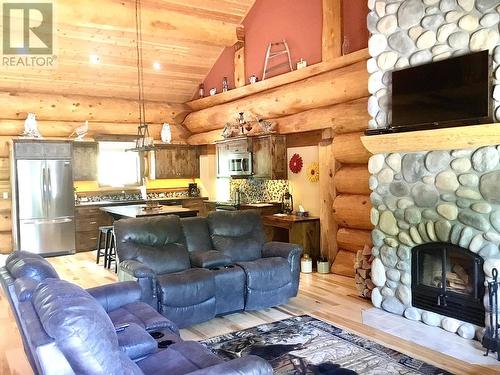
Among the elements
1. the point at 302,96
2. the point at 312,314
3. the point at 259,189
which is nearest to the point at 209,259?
the point at 312,314

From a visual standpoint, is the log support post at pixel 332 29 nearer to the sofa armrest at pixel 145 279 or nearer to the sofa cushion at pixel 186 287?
the sofa cushion at pixel 186 287

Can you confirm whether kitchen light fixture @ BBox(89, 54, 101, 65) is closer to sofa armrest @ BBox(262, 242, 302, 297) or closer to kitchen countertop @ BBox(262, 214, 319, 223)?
kitchen countertop @ BBox(262, 214, 319, 223)

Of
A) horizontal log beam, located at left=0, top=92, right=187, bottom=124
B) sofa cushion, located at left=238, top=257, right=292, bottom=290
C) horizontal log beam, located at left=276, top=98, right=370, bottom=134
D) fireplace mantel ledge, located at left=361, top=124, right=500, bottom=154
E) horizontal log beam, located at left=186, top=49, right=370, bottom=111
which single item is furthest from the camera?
horizontal log beam, located at left=0, top=92, right=187, bottom=124

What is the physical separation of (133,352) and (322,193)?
4549 millimetres

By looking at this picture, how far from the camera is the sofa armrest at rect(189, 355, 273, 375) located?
7.04 ft

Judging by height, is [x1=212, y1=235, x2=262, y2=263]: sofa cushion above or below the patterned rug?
above

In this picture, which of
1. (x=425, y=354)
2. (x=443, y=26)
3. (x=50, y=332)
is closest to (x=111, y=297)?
Result: (x=50, y=332)

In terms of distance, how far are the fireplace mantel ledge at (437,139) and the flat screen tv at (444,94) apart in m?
0.10

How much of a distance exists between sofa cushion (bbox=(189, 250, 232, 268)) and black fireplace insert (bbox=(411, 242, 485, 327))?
2.03 meters

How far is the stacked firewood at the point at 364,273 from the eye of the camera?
5.21m

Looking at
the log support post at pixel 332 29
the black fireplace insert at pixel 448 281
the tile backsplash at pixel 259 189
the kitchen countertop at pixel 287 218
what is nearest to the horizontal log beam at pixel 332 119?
the log support post at pixel 332 29

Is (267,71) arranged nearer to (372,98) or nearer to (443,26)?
A: (372,98)

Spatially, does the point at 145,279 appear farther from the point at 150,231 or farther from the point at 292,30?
the point at 292,30

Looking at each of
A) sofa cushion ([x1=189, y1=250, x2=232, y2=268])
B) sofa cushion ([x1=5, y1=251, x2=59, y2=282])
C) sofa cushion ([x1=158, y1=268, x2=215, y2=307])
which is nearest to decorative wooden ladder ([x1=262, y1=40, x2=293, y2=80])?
sofa cushion ([x1=189, y1=250, x2=232, y2=268])
